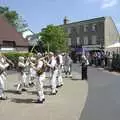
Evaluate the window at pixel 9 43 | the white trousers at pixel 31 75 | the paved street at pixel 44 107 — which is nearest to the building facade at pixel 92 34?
the window at pixel 9 43

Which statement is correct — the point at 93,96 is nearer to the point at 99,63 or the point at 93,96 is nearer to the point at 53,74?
the point at 53,74

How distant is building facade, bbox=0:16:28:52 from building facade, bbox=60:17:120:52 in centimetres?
2729

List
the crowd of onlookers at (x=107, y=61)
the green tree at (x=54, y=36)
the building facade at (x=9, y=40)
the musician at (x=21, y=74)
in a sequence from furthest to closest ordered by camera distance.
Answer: the green tree at (x=54, y=36) → the building facade at (x=9, y=40) → the crowd of onlookers at (x=107, y=61) → the musician at (x=21, y=74)

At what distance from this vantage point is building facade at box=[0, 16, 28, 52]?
44000mm

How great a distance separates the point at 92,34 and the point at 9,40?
36.2 metres

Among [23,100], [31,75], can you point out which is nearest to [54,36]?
[31,75]

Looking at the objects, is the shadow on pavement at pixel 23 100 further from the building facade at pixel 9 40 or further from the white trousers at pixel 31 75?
the building facade at pixel 9 40

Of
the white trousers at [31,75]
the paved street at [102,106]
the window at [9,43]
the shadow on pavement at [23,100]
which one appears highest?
the window at [9,43]

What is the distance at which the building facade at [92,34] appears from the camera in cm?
7525

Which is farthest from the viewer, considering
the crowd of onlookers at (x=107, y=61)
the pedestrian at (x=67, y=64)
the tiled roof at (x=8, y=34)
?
the tiled roof at (x=8, y=34)

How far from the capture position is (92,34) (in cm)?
7888

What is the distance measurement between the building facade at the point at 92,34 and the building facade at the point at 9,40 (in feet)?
89.5

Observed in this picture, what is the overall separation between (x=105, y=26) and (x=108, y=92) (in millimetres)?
58686

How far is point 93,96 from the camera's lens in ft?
50.6
